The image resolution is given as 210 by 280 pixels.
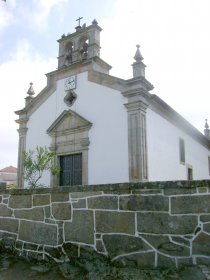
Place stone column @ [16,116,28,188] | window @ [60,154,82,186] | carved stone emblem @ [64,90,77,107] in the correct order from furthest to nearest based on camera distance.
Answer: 1. stone column @ [16,116,28,188]
2. carved stone emblem @ [64,90,77,107]
3. window @ [60,154,82,186]

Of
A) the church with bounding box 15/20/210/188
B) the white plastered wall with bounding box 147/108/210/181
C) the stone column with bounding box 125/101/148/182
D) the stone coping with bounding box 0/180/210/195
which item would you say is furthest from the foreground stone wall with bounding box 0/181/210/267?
the white plastered wall with bounding box 147/108/210/181

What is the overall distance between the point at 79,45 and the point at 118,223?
40.4ft

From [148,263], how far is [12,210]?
2667mm

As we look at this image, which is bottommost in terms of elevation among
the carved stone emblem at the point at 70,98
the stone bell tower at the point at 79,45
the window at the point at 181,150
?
the window at the point at 181,150

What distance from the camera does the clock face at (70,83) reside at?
546 inches

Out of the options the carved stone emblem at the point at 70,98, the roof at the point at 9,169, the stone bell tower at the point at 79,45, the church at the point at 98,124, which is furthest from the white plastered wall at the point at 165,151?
the roof at the point at 9,169

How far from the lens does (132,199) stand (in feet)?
12.6

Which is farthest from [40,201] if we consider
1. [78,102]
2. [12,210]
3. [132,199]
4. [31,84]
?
[31,84]

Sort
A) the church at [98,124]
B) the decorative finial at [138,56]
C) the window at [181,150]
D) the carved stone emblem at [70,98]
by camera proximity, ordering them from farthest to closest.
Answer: the window at [181,150], the carved stone emblem at [70,98], the decorative finial at [138,56], the church at [98,124]

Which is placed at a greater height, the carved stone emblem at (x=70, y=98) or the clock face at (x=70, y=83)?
the clock face at (x=70, y=83)

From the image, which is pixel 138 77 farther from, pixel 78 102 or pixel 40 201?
pixel 40 201

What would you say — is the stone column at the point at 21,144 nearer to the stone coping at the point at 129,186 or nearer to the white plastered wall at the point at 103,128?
the white plastered wall at the point at 103,128

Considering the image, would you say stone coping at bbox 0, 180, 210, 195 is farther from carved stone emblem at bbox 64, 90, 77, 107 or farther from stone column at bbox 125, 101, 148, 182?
carved stone emblem at bbox 64, 90, 77, 107

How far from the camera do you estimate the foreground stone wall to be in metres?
3.37
